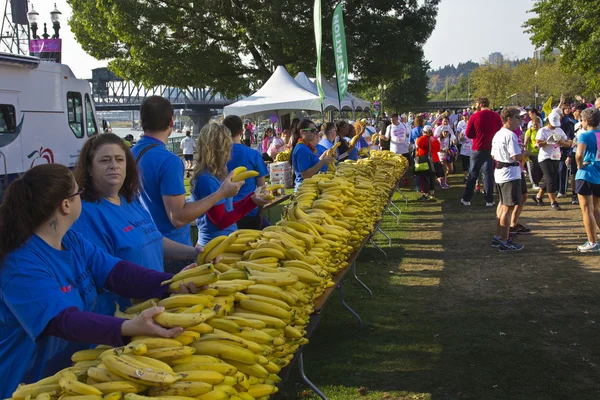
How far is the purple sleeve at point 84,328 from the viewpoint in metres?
2.15

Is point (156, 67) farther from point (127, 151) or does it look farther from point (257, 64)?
point (127, 151)

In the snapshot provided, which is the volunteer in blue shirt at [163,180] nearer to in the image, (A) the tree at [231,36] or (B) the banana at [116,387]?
(B) the banana at [116,387]

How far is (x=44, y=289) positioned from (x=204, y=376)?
2.35 ft

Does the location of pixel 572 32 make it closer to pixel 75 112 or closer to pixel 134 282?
pixel 75 112

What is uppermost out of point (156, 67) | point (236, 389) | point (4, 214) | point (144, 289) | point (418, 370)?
point (156, 67)

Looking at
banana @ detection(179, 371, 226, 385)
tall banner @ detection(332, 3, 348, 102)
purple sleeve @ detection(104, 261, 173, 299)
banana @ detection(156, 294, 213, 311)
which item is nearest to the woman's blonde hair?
purple sleeve @ detection(104, 261, 173, 299)

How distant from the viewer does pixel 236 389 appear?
2361 millimetres

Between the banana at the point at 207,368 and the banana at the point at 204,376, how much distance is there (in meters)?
0.02

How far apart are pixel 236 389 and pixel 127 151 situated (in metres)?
1.52

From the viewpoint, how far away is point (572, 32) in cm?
3328

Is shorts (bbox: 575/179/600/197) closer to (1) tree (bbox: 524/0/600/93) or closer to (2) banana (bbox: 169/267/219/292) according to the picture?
(2) banana (bbox: 169/267/219/292)

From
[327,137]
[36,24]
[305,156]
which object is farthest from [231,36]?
[305,156]

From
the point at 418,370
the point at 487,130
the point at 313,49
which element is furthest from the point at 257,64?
the point at 418,370

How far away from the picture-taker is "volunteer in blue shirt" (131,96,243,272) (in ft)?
12.4
